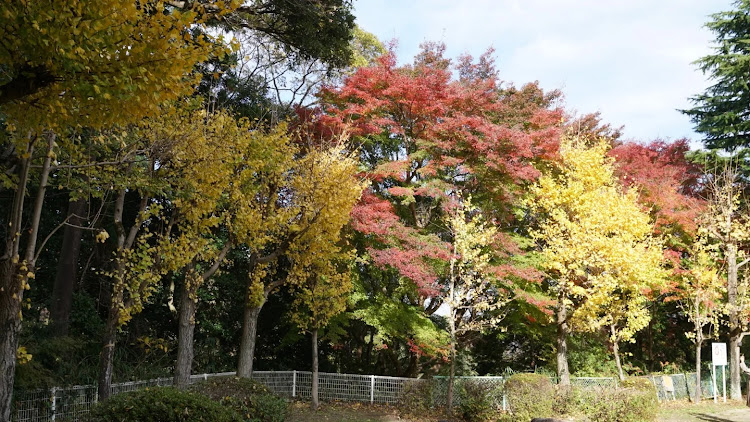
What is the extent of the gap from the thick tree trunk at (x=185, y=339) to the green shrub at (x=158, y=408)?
3.25 meters

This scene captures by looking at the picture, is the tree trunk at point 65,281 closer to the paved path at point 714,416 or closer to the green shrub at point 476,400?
the green shrub at point 476,400

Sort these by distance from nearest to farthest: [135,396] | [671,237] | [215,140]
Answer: [135,396]
[215,140]
[671,237]

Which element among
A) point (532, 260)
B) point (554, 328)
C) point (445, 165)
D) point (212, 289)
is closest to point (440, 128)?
point (445, 165)

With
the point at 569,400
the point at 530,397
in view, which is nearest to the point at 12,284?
the point at 530,397

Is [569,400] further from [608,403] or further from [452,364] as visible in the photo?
[452,364]

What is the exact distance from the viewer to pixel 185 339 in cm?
986

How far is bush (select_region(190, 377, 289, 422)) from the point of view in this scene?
8016 millimetres

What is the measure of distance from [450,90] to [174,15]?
34.3 feet

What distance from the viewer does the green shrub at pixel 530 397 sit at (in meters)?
11.4

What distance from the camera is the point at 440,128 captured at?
13.1 meters

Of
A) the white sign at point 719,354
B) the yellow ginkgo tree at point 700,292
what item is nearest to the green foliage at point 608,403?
the white sign at point 719,354

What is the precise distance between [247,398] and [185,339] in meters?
2.19

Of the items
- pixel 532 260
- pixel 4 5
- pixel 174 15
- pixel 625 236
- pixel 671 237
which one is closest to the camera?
pixel 4 5

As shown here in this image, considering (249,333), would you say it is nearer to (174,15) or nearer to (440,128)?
(440,128)
